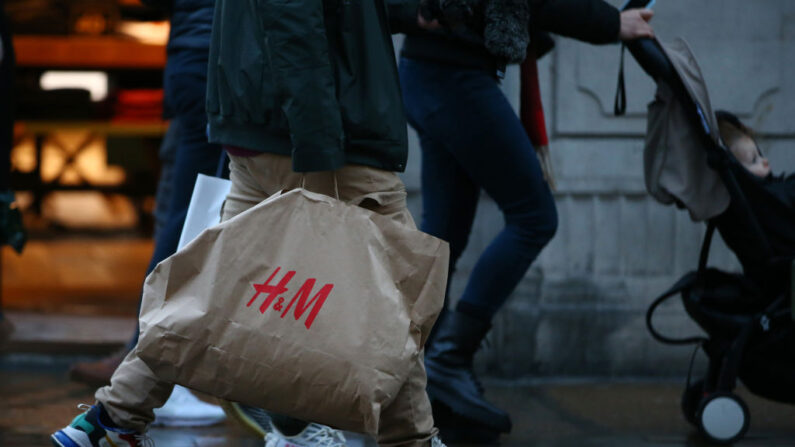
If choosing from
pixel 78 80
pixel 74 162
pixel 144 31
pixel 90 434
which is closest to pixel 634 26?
pixel 90 434

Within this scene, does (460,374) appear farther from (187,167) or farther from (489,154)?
(187,167)

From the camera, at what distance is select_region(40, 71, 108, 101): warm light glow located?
999 centimetres

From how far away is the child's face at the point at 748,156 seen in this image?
3906 millimetres

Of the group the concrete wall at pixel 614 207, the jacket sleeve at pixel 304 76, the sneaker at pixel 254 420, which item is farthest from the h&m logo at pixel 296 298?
the concrete wall at pixel 614 207

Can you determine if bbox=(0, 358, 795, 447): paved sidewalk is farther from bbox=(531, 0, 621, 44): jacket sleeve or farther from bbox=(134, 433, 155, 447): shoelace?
bbox=(531, 0, 621, 44): jacket sleeve

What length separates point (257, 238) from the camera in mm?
2578

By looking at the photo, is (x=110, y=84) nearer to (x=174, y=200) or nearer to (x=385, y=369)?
(x=174, y=200)

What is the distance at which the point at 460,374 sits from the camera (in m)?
3.71

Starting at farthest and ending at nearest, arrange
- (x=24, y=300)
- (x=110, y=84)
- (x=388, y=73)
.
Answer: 1. (x=110, y=84)
2. (x=24, y=300)
3. (x=388, y=73)

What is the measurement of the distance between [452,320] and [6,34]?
8.05 ft

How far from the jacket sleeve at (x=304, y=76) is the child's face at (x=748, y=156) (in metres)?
1.82

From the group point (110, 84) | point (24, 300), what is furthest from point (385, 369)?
point (110, 84)

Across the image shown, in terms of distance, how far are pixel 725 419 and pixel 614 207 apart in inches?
51.5

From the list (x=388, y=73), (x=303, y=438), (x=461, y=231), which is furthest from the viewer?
(x=461, y=231)
